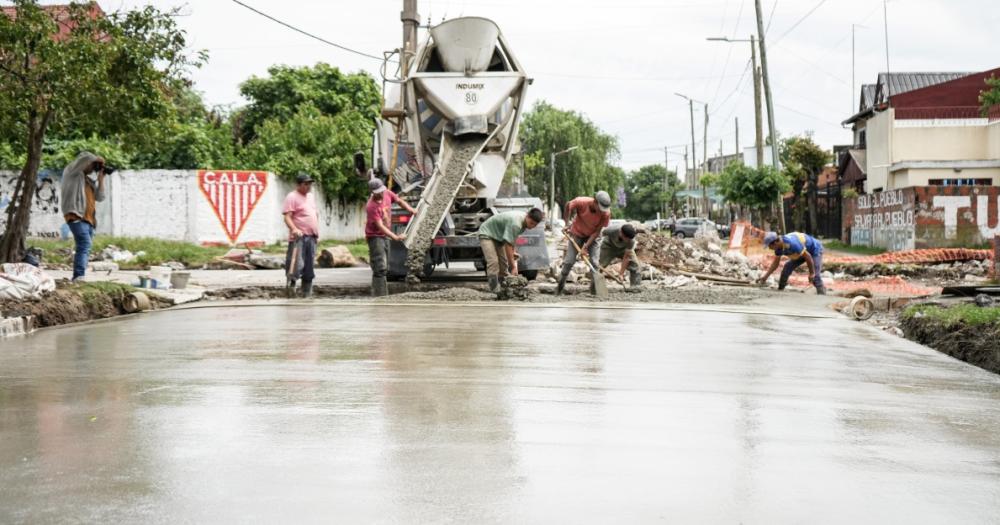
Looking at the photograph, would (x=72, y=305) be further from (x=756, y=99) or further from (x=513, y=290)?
(x=756, y=99)

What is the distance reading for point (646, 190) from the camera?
12131 cm

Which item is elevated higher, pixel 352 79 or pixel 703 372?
pixel 352 79

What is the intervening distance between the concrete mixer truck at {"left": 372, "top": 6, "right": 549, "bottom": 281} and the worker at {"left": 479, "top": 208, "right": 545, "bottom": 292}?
112 centimetres

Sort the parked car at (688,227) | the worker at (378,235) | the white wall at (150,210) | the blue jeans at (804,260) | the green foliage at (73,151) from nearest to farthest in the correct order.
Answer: the worker at (378,235) < the blue jeans at (804,260) < the green foliage at (73,151) < the white wall at (150,210) < the parked car at (688,227)

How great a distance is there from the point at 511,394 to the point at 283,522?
2355 millimetres

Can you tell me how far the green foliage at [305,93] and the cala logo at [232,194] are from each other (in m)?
12.2

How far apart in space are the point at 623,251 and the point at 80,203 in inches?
328

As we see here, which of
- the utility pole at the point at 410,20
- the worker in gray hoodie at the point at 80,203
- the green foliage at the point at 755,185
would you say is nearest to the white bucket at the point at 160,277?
the worker in gray hoodie at the point at 80,203

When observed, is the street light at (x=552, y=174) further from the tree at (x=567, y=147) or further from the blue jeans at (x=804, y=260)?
the blue jeans at (x=804, y=260)

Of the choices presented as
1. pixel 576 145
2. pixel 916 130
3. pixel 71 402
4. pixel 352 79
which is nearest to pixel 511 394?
pixel 71 402

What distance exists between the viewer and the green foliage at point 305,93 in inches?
1524

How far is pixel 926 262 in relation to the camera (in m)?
22.0

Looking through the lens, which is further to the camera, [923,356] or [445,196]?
[445,196]

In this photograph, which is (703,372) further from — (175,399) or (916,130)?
(916,130)
